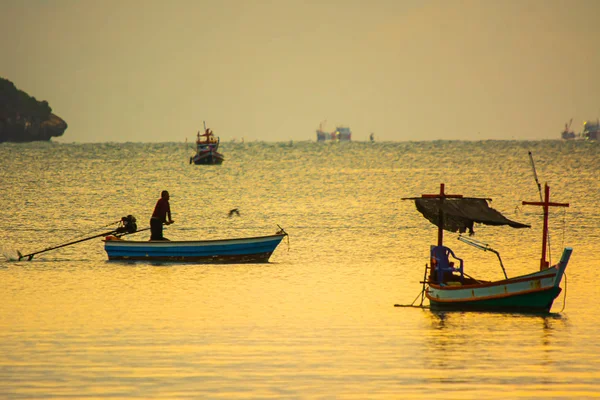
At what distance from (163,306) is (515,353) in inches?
403

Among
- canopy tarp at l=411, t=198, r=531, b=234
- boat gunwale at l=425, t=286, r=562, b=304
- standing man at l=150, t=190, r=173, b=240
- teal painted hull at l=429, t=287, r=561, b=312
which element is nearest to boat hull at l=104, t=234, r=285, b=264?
standing man at l=150, t=190, r=173, b=240

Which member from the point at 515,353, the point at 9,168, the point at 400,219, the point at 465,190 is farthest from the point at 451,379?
the point at 9,168

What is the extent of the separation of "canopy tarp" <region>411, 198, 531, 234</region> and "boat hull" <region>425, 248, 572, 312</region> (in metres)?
2.23

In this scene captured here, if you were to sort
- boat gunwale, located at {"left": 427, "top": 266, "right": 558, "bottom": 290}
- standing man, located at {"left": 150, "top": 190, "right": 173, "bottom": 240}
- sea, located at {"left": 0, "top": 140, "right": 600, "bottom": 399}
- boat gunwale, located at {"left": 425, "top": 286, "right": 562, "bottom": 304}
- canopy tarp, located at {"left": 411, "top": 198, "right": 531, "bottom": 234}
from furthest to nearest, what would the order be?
1. standing man, located at {"left": 150, "top": 190, "right": 173, "bottom": 240}
2. canopy tarp, located at {"left": 411, "top": 198, "right": 531, "bottom": 234}
3. boat gunwale, located at {"left": 425, "top": 286, "right": 562, "bottom": 304}
4. boat gunwale, located at {"left": 427, "top": 266, "right": 558, "bottom": 290}
5. sea, located at {"left": 0, "top": 140, "right": 600, "bottom": 399}

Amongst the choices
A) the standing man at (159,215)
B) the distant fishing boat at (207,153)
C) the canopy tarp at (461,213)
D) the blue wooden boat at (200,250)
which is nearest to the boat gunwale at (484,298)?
the canopy tarp at (461,213)

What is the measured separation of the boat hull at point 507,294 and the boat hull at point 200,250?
35.8ft

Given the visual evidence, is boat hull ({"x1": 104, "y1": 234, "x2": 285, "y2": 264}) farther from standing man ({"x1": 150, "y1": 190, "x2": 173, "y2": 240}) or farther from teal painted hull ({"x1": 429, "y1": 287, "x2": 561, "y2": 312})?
teal painted hull ({"x1": 429, "y1": 287, "x2": 561, "y2": 312})

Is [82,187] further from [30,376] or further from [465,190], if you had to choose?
[30,376]

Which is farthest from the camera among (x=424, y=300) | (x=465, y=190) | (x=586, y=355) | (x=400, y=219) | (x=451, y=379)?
(x=465, y=190)

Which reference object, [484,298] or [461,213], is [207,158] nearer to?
[461,213]

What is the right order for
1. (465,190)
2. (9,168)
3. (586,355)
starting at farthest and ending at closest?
(9,168) < (465,190) < (586,355)

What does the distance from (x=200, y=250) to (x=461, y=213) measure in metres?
11.5

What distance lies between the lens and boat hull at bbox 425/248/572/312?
2525 cm

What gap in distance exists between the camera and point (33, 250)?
41.8 metres
